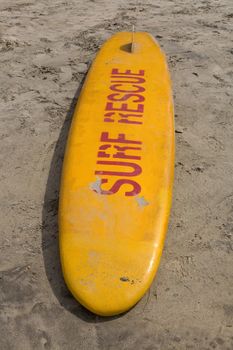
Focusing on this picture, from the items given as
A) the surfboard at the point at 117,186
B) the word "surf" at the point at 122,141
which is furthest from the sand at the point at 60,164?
the word "surf" at the point at 122,141

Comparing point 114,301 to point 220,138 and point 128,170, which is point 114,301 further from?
point 220,138

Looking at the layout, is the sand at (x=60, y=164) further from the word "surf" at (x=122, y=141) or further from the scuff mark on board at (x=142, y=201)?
the word "surf" at (x=122, y=141)

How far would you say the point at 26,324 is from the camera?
2607 millimetres

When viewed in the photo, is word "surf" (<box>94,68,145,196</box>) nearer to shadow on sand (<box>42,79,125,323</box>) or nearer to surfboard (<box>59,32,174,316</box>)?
surfboard (<box>59,32,174,316</box>)

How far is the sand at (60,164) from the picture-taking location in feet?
8.52

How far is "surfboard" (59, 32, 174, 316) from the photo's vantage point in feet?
8.77

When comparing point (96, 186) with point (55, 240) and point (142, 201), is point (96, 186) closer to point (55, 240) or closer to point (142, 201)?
point (142, 201)

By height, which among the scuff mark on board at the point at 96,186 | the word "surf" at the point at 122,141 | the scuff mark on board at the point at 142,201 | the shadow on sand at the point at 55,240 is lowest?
the shadow on sand at the point at 55,240

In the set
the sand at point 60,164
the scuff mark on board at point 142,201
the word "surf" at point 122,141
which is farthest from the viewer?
the word "surf" at point 122,141

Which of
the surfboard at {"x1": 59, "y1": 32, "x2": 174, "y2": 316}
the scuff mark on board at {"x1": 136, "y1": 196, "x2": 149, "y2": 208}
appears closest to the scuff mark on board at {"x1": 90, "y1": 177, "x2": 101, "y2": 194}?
the surfboard at {"x1": 59, "y1": 32, "x2": 174, "y2": 316}

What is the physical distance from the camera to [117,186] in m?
3.10

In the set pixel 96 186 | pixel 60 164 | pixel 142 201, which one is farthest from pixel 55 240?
pixel 60 164

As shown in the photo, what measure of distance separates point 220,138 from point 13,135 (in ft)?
5.16

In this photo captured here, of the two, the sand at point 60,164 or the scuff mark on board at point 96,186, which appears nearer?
the sand at point 60,164
